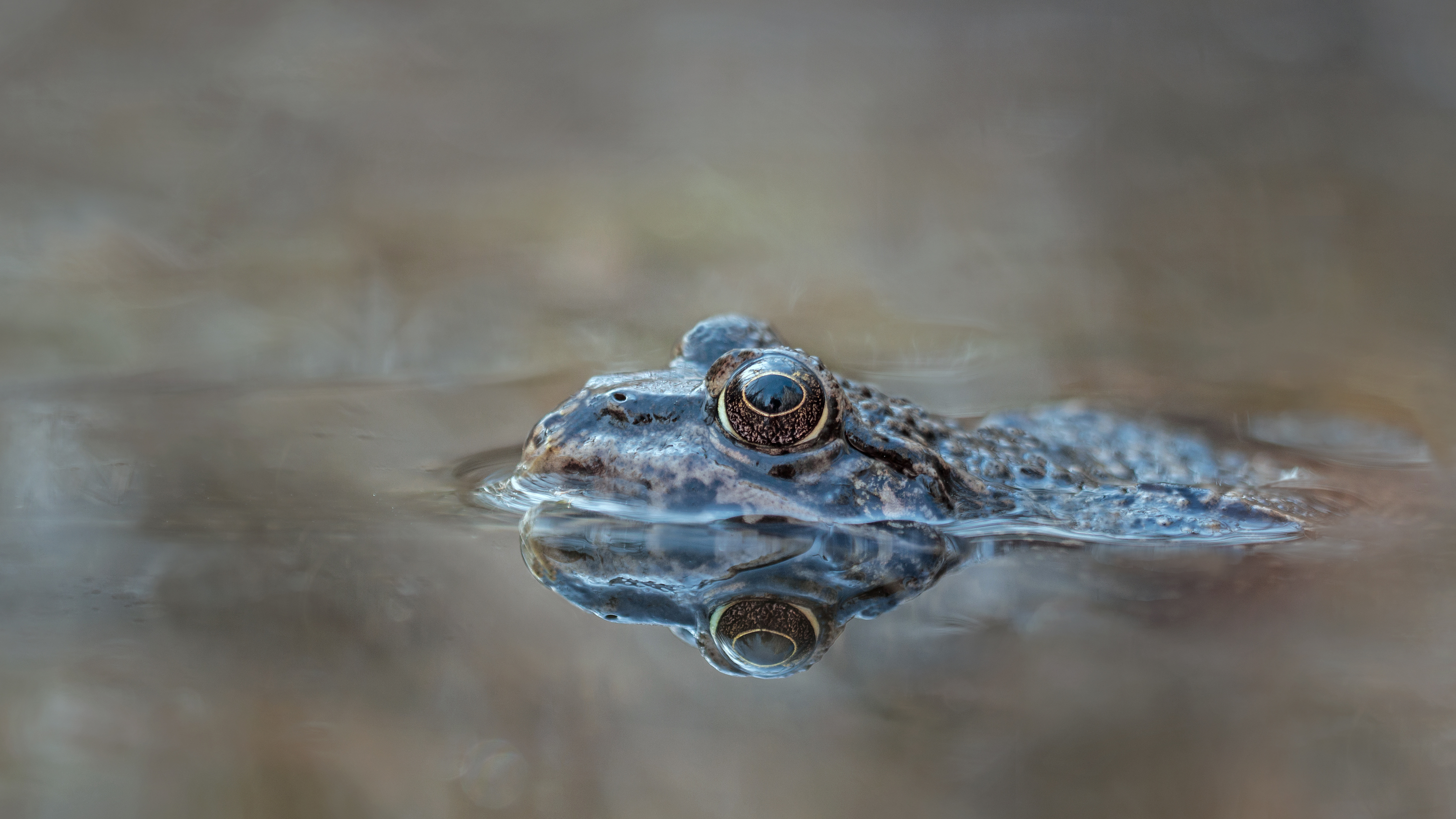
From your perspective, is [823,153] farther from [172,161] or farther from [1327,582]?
[1327,582]

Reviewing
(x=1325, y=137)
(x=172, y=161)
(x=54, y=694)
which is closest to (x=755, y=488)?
(x=54, y=694)

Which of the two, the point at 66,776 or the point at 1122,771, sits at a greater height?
the point at 1122,771

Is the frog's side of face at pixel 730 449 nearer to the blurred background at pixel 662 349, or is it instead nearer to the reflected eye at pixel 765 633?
the blurred background at pixel 662 349

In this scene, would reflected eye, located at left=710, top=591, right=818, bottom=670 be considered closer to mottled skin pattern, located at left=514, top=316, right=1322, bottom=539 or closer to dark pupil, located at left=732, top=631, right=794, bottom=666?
dark pupil, located at left=732, top=631, right=794, bottom=666

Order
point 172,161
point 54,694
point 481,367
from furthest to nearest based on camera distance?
point 172,161 → point 481,367 → point 54,694

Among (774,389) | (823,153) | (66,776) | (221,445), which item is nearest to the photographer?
(66,776)

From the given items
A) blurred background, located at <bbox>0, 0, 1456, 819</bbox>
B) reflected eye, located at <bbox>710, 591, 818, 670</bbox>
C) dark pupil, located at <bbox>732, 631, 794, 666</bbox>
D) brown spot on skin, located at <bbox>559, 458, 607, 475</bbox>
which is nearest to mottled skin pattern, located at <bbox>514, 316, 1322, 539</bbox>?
brown spot on skin, located at <bbox>559, 458, 607, 475</bbox>
